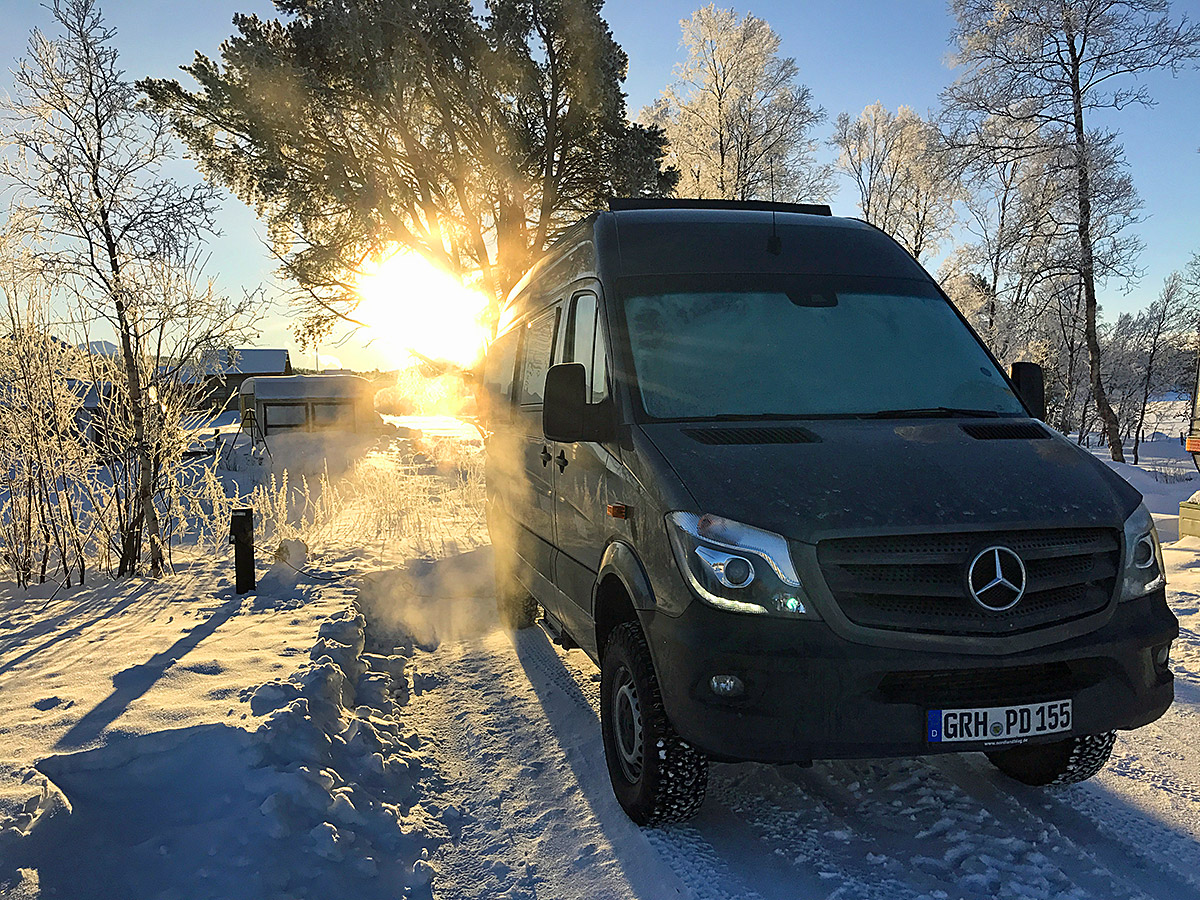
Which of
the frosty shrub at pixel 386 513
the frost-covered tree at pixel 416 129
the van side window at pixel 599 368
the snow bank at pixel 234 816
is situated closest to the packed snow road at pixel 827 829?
the snow bank at pixel 234 816

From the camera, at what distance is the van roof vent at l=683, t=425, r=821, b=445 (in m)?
3.11

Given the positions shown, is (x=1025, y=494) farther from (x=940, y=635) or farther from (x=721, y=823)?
(x=721, y=823)

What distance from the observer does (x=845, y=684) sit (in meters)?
2.62

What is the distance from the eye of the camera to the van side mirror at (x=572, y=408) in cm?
350

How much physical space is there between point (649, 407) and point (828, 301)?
1171mm

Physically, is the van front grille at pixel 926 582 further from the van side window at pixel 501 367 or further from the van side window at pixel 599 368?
the van side window at pixel 501 367

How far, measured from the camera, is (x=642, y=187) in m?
18.2

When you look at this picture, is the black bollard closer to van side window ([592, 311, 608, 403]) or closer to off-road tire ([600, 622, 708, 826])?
van side window ([592, 311, 608, 403])

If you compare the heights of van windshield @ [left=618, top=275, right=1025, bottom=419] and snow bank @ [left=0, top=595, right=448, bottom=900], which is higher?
van windshield @ [left=618, top=275, right=1025, bottom=419]

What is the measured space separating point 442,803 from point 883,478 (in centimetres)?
237

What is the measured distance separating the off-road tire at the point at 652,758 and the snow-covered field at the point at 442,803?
0.12m

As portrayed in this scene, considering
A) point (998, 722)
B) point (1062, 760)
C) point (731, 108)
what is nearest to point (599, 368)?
point (998, 722)

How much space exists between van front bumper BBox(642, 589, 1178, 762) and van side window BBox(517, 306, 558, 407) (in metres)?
2.35

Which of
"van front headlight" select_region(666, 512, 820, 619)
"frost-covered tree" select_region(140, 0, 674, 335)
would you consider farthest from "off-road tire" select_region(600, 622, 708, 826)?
"frost-covered tree" select_region(140, 0, 674, 335)
